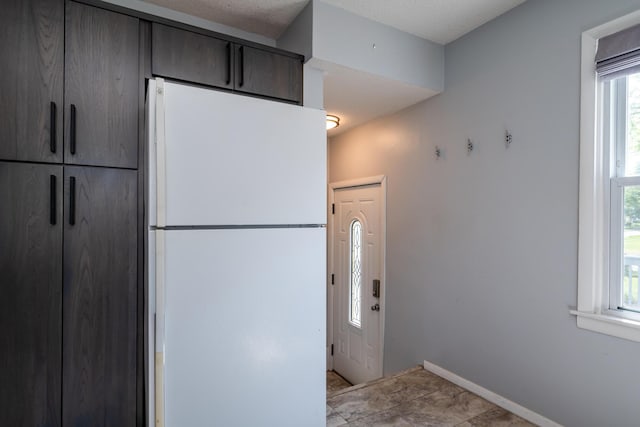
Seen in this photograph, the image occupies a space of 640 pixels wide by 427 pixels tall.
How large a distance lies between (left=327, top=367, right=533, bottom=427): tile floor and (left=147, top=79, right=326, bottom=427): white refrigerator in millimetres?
544

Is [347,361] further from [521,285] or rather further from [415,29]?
[415,29]

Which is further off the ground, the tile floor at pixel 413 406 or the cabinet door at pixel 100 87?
the cabinet door at pixel 100 87

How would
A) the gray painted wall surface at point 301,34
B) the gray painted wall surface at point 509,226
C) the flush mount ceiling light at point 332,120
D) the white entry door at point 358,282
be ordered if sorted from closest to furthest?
the gray painted wall surface at point 509,226
the gray painted wall surface at point 301,34
the flush mount ceiling light at point 332,120
the white entry door at point 358,282

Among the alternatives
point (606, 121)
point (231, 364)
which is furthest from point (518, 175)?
point (231, 364)

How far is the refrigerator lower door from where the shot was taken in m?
1.21

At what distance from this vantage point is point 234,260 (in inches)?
52.1

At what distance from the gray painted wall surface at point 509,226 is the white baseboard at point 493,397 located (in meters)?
0.03

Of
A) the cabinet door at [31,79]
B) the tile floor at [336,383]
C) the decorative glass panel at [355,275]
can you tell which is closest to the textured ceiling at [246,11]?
the cabinet door at [31,79]

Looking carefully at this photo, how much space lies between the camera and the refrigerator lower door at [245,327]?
121cm

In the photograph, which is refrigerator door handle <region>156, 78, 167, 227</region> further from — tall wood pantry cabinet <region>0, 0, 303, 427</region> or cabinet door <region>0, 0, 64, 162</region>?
cabinet door <region>0, 0, 64, 162</region>

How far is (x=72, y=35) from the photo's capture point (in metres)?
1.45

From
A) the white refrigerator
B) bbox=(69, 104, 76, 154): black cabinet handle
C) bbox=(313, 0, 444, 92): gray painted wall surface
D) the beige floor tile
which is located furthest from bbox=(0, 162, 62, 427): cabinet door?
the beige floor tile

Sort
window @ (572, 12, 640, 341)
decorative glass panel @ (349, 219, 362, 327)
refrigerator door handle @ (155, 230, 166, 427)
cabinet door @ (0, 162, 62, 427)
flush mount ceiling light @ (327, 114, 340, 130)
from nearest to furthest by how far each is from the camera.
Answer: refrigerator door handle @ (155, 230, 166, 427) < cabinet door @ (0, 162, 62, 427) < window @ (572, 12, 640, 341) < flush mount ceiling light @ (327, 114, 340, 130) < decorative glass panel @ (349, 219, 362, 327)

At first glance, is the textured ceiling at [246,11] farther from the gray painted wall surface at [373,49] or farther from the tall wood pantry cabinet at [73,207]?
the tall wood pantry cabinet at [73,207]
